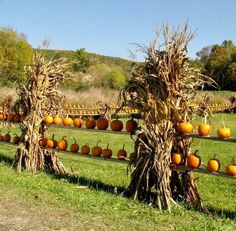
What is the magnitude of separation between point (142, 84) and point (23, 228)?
300 cm

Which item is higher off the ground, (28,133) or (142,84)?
(142,84)

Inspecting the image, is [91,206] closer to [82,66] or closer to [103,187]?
[103,187]

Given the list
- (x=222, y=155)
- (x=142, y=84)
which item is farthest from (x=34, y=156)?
(x=222, y=155)

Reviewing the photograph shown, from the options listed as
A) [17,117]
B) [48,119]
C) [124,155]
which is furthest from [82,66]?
[124,155]

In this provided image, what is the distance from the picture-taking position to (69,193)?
7.50 m

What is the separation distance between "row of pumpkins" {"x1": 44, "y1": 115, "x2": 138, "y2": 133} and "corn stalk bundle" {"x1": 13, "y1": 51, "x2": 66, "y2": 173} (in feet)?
0.99

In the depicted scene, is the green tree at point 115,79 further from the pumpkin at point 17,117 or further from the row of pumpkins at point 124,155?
the row of pumpkins at point 124,155

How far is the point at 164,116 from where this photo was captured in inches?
283

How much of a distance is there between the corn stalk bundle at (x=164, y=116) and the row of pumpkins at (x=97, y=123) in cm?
47

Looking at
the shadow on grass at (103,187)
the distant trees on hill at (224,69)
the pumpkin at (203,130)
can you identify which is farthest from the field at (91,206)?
the distant trees on hill at (224,69)

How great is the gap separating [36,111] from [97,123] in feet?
5.58

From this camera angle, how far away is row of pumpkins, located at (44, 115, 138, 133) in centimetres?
783

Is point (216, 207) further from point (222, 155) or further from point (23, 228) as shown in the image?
point (222, 155)

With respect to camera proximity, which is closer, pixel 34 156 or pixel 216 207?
pixel 216 207
